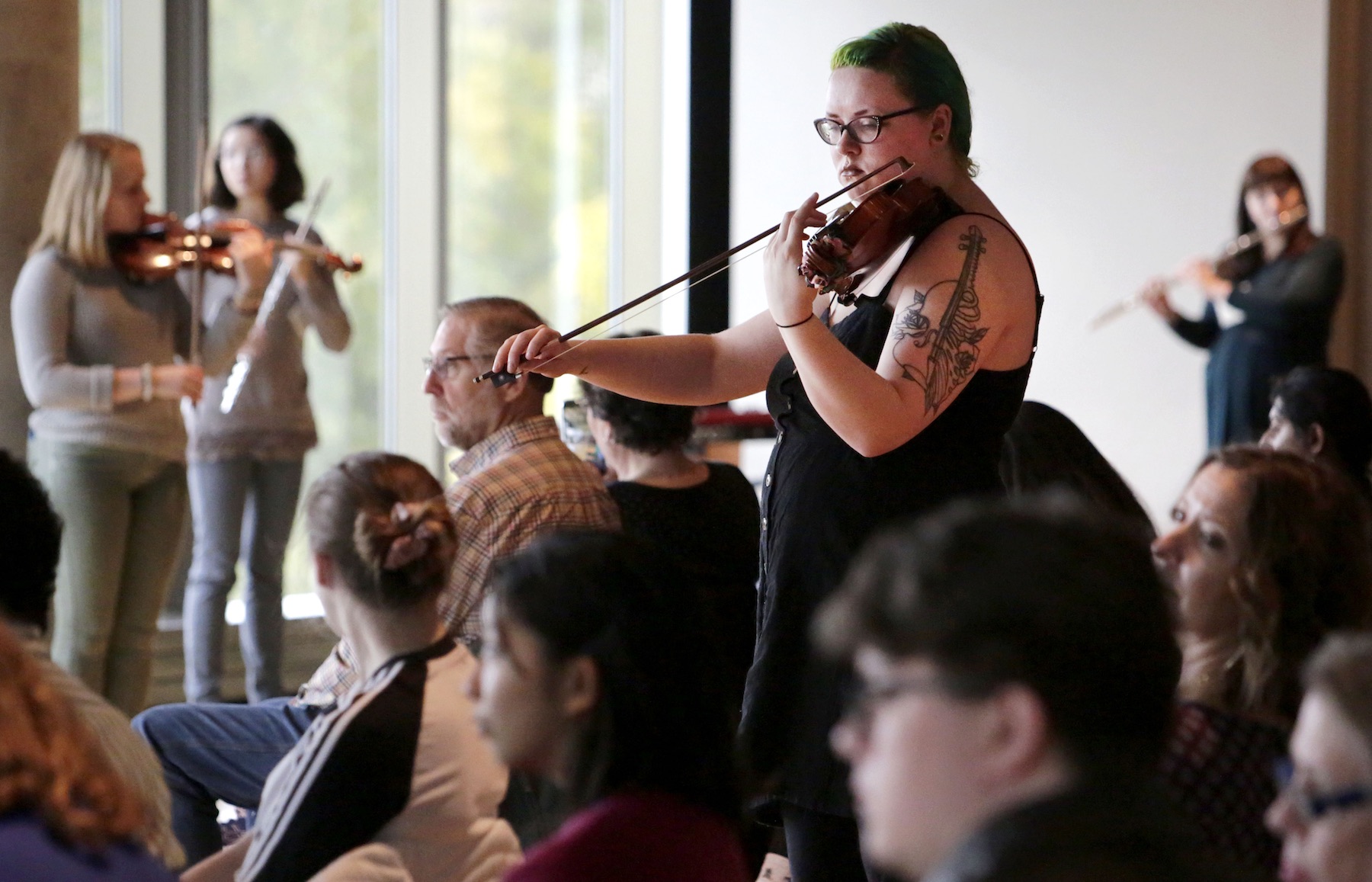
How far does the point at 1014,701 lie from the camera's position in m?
0.80

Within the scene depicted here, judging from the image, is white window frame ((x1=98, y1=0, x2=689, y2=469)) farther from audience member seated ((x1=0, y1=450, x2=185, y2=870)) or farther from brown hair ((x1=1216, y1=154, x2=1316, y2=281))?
audience member seated ((x1=0, y1=450, x2=185, y2=870))

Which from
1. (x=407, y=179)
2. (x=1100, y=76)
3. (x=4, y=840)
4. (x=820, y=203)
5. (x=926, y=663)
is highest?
(x=1100, y=76)

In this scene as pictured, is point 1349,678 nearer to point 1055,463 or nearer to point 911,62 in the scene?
point 911,62

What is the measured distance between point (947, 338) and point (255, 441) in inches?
98.8

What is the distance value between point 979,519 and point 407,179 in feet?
15.2

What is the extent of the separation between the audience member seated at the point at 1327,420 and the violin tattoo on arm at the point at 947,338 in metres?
1.24

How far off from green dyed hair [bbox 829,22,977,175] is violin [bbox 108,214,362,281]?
2164 millimetres

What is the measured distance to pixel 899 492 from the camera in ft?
5.29

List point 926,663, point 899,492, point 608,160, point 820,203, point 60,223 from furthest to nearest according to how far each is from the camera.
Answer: point 608,160
point 60,223
point 820,203
point 899,492
point 926,663

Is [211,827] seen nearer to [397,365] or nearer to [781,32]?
[397,365]

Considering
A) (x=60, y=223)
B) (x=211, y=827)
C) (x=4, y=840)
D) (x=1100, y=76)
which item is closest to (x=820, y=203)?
(x=4, y=840)

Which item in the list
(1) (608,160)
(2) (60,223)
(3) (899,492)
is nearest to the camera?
(3) (899,492)

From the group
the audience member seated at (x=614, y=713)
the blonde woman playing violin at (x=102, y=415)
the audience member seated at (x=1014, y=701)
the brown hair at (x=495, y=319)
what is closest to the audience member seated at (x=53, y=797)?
the audience member seated at (x=614, y=713)

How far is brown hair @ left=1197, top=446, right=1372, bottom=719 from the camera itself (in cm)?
155
